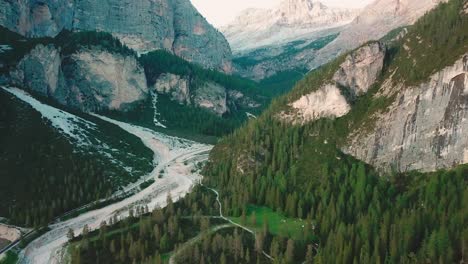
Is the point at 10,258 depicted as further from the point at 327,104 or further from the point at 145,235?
the point at 327,104

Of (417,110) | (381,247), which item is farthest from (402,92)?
(381,247)

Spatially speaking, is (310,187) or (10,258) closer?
(10,258)

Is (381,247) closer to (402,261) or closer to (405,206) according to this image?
(402,261)

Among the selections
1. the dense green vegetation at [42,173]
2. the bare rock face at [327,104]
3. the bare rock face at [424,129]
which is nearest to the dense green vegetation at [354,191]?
the bare rock face at [327,104]

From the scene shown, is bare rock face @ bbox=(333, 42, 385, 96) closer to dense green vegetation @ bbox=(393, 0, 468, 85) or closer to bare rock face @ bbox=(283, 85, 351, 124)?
bare rock face @ bbox=(283, 85, 351, 124)

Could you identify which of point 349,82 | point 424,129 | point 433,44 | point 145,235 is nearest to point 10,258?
point 145,235

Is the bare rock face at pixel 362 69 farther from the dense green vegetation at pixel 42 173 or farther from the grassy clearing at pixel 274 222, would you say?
the dense green vegetation at pixel 42 173

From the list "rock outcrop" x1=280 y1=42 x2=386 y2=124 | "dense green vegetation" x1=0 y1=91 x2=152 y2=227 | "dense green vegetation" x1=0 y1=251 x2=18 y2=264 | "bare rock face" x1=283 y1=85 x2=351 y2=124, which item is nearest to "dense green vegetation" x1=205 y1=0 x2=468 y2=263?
"rock outcrop" x1=280 y1=42 x2=386 y2=124
